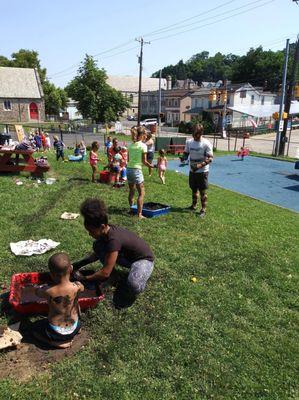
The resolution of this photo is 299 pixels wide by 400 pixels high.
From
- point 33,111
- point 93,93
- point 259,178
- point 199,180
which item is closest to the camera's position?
point 199,180

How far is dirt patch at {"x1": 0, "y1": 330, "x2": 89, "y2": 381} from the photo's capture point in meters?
3.56

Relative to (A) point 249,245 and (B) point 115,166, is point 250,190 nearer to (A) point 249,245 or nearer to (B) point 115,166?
(B) point 115,166

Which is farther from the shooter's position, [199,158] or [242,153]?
[242,153]

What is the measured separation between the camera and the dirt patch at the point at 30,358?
11.7 feet

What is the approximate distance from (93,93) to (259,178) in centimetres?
3636

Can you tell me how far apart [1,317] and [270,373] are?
303cm

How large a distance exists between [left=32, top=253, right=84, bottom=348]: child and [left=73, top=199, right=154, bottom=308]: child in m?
0.53

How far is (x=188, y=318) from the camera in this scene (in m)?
4.54

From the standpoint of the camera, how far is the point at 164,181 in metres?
13.2

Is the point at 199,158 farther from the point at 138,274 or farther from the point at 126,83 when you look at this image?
the point at 126,83

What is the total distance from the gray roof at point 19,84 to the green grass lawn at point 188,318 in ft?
173

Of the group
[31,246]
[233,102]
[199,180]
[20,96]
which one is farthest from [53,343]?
[233,102]

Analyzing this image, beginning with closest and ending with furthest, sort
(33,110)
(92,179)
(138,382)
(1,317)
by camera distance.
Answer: (138,382) → (1,317) → (92,179) → (33,110)

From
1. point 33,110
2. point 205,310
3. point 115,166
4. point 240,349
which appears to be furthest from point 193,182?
point 33,110
